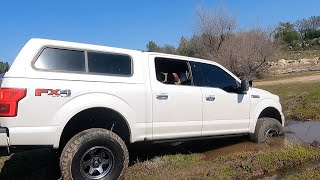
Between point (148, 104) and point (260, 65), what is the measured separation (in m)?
31.4

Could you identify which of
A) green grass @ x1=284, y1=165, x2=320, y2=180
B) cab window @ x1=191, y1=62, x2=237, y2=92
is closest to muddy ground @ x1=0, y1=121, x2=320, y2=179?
green grass @ x1=284, y1=165, x2=320, y2=180

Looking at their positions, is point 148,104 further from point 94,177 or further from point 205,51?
point 205,51

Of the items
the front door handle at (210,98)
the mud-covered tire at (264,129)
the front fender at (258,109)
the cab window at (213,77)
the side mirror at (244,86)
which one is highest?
the cab window at (213,77)

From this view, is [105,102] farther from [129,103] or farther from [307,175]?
[307,175]

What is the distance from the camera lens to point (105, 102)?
5.49 m

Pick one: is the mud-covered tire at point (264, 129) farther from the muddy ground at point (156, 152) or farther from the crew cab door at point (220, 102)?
the crew cab door at point (220, 102)

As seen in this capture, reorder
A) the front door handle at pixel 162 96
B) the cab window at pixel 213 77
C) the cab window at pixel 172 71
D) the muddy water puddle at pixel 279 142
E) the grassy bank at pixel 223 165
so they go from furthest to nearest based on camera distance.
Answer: the muddy water puddle at pixel 279 142 < the cab window at pixel 213 77 < the cab window at pixel 172 71 < the front door handle at pixel 162 96 < the grassy bank at pixel 223 165

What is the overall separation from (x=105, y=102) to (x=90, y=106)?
9.4 inches

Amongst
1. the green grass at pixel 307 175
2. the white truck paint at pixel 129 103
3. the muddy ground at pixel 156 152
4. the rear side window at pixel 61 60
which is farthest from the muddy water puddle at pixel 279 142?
the rear side window at pixel 61 60

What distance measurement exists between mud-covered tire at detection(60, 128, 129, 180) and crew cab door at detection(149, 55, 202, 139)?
854 mm

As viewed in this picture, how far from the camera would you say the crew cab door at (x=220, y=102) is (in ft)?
22.3

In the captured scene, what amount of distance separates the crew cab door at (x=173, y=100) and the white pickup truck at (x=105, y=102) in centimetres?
2

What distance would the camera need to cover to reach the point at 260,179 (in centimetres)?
552

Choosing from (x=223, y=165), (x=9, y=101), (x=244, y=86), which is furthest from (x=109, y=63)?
(x=244, y=86)
